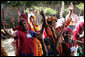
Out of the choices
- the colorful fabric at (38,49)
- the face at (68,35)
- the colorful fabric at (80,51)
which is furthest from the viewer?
the colorful fabric at (38,49)

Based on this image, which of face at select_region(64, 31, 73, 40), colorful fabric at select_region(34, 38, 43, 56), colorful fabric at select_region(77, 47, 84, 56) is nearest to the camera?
face at select_region(64, 31, 73, 40)

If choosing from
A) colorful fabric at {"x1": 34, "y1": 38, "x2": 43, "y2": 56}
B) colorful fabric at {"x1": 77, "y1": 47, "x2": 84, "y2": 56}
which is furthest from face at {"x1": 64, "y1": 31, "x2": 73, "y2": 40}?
colorful fabric at {"x1": 34, "y1": 38, "x2": 43, "y2": 56}

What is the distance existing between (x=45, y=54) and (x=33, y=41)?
0.36m

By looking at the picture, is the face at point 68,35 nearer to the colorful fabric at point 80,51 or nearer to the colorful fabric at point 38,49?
the colorful fabric at point 80,51

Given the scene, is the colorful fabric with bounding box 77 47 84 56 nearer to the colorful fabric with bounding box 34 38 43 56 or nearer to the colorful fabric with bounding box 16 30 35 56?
the colorful fabric with bounding box 34 38 43 56

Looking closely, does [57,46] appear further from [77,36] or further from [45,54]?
[77,36]

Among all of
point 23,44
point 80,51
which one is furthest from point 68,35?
point 23,44

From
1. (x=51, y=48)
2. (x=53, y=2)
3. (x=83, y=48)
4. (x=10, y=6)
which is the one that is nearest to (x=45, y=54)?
(x=51, y=48)

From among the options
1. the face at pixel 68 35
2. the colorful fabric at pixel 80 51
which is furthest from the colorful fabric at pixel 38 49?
the colorful fabric at pixel 80 51

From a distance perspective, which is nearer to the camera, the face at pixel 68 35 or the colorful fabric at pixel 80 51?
the face at pixel 68 35

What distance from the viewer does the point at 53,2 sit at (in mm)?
16984

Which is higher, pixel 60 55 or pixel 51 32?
pixel 51 32

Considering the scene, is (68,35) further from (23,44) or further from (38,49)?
(23,44)

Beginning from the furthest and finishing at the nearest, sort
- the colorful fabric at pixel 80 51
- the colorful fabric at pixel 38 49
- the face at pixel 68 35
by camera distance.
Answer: the colorful fabric at pixel 38 49 < the colorful fabric at pixel 80 51 < the face at pixel 68 35
